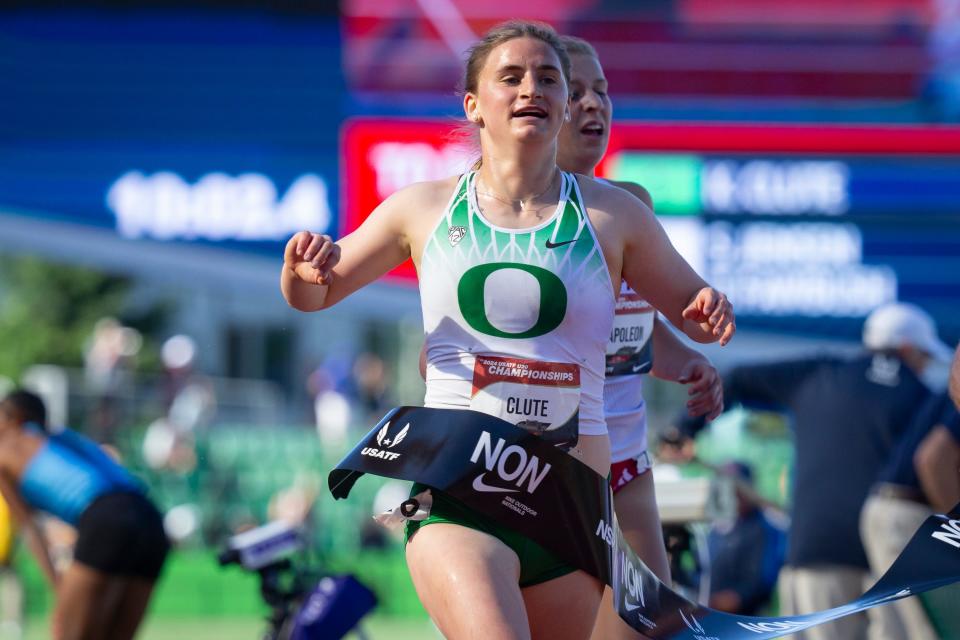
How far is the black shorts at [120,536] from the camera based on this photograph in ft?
20.4

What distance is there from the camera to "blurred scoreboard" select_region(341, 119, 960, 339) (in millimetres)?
12734

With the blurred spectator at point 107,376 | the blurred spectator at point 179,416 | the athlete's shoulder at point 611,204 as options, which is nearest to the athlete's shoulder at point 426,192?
the athlete's shoulder at point 611,204

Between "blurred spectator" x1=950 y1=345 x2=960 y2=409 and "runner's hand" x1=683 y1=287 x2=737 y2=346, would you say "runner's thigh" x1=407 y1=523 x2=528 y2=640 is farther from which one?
"blurred spectator" x1=950 y1=345 x2=960 y2=409

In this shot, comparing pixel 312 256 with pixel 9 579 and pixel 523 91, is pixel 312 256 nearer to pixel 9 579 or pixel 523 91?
pixel 523 91

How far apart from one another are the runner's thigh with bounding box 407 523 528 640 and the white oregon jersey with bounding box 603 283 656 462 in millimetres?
1057

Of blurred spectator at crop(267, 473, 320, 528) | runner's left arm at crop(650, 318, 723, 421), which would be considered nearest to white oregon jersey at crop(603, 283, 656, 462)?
runner's left arm at crop(650, 318, 723, 421)

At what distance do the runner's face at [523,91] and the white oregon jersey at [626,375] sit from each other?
3.05ft

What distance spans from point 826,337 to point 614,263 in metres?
10.1

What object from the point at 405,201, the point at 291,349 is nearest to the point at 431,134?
the point at 405,201

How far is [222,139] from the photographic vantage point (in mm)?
13375

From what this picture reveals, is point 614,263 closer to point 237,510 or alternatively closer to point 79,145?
point 237,510

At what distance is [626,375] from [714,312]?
101cm

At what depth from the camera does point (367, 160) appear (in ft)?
41.9

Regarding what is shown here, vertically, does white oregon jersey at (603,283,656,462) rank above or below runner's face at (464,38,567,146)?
below
